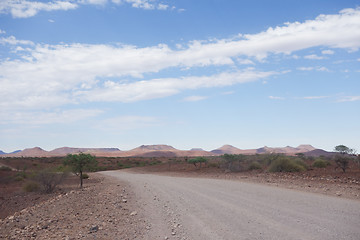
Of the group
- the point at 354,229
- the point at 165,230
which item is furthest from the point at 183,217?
the point at 354,229

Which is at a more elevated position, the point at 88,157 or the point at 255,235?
the point at 88,157

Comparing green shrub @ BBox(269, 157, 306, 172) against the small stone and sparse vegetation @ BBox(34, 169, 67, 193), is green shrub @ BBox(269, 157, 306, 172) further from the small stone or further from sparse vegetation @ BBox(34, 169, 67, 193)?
the small stone

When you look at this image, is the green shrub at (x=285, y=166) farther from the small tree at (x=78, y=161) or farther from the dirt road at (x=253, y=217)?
the small tree at (x=78, y=161)

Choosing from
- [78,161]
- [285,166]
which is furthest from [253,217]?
[285,166]

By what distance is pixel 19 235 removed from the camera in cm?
1046

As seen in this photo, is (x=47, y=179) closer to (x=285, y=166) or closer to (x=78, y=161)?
(x=78, y=161)

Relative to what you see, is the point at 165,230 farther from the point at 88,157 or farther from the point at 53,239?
the point at 88,157

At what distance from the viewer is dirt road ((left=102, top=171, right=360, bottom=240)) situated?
8586 mm

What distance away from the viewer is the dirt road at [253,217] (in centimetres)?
859

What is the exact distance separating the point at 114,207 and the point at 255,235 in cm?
752

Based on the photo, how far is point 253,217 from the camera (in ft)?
34.8

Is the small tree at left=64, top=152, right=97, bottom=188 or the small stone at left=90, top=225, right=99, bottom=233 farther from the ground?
the small tree at left=64, top=152, right=97, bottom=188

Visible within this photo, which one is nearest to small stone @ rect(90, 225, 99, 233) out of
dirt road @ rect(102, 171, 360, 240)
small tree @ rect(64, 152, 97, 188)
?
dirt road @ rect(102, 171, 360, 240)

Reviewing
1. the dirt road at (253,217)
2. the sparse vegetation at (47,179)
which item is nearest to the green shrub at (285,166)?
the dirt road at (253,217)
